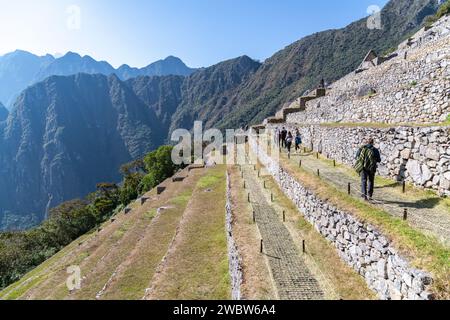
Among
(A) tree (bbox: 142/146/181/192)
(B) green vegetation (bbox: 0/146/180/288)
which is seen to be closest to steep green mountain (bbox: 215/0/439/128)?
(A) tree (bbox: 142/146/181/192)

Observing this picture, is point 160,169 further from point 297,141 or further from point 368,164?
point 368,164

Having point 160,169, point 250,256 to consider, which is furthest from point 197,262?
point 160,169

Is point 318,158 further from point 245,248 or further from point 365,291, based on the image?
point 365,291

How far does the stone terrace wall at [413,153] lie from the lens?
8484 mm

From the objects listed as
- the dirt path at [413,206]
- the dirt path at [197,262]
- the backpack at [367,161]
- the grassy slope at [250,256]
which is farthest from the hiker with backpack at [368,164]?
the dirt path at [197,262]

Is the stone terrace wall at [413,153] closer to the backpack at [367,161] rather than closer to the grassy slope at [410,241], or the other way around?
the backpack at [367,161]

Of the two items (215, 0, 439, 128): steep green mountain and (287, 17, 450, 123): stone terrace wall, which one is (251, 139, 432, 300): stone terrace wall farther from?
(215, 0, 439, 128): steep green mountain

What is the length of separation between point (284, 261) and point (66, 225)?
52576 mm

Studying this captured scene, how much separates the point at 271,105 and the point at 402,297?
500 feet

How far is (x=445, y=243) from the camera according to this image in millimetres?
5867

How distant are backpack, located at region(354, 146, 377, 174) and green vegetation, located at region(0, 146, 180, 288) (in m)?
20.5

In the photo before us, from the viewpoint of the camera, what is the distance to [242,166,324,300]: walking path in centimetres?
758

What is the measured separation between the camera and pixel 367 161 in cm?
891

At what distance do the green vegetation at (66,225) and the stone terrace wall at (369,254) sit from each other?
19.1 m
